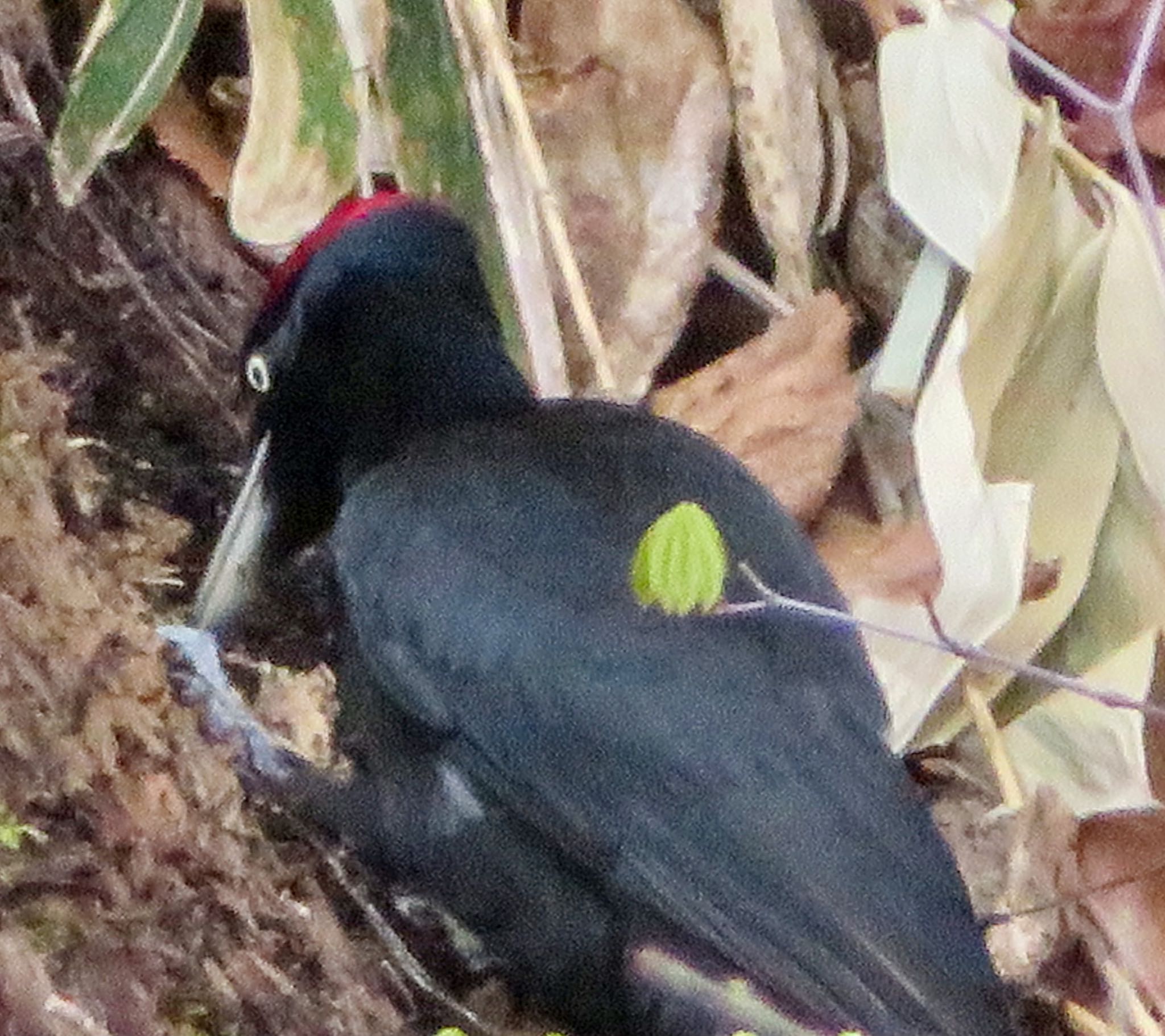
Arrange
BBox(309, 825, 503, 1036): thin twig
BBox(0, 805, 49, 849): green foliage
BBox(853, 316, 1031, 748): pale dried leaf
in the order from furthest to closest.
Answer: BBox(853, 316, 1031, 748): pale dried leaf
BBox(309, 825, 503, 1036): thin twig
BBox(0, 805, 49, 849): green foliage

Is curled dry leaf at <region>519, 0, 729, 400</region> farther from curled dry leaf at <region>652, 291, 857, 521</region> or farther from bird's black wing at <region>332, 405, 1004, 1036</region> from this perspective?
bird's black wing at <region>332, 405, 1004, 1036</region>

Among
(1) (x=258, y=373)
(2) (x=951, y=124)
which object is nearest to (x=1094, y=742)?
(2) (x=951, y=124)

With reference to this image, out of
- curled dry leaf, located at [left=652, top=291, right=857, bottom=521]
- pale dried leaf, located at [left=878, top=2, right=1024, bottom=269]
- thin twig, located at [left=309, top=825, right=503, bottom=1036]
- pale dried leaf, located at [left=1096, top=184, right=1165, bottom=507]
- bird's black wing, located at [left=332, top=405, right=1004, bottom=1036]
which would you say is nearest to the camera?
bird's black wing, located at [left=332, top=405, right=1004, bottom=1036]

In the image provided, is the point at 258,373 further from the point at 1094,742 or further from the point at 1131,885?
the point at 1131,885

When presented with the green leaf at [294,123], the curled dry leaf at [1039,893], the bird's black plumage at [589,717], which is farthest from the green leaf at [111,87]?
the curled dry leaf at [1039,893]

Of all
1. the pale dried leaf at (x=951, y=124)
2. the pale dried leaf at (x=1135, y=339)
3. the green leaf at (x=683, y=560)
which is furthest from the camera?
the pale dried leaf at (x=951, y=124)

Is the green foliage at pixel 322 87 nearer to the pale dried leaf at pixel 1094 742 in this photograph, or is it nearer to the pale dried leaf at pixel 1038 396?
the pale dried leaf at pixel 1038 396

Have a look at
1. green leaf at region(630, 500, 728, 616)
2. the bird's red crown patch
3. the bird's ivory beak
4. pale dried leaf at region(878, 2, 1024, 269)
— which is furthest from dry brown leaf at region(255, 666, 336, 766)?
pale dried leaf at region(878, 2, 1024, 269)
